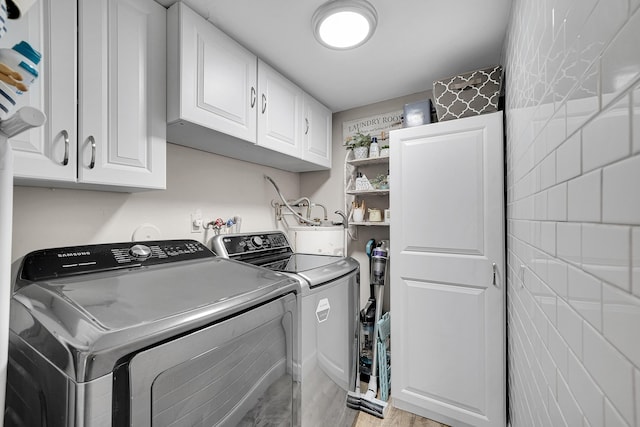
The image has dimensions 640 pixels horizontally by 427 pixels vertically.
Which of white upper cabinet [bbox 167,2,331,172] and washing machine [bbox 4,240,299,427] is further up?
white upper cabinet [bbox 167,2,331,172]

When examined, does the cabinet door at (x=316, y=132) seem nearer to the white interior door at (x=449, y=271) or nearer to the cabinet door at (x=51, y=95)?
the white interior door at (x=449, y=271)

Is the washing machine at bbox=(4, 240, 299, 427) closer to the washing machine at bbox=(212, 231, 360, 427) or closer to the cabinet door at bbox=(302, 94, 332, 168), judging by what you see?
the washing machine at bbox=(212, 231, 360, 427)

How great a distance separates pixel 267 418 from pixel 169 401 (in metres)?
0.48

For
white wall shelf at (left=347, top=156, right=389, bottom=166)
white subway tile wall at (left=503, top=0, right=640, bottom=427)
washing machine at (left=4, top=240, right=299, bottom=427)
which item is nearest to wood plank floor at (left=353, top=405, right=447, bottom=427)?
washing machine at (left=4, top=240, right=299, bottom=427)

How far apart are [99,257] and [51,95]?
2.01 ft

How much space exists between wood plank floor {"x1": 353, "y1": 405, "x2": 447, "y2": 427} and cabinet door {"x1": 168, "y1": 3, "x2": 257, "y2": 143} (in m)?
1.93

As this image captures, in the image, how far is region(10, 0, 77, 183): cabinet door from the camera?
88 centimetres

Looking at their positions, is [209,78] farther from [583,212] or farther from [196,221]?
[583,212]

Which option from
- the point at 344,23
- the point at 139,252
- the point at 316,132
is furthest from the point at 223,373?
the point at 316,132

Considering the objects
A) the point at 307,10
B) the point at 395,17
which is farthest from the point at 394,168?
the point at 307,10

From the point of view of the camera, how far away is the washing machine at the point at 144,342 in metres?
0.58

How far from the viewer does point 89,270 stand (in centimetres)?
103

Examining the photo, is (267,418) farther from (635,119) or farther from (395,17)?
(395,17)

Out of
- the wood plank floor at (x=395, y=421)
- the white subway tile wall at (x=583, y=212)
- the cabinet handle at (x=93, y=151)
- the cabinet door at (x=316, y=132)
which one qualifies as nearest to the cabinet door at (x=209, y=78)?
the cabinet handle at (x=93, y=151)
